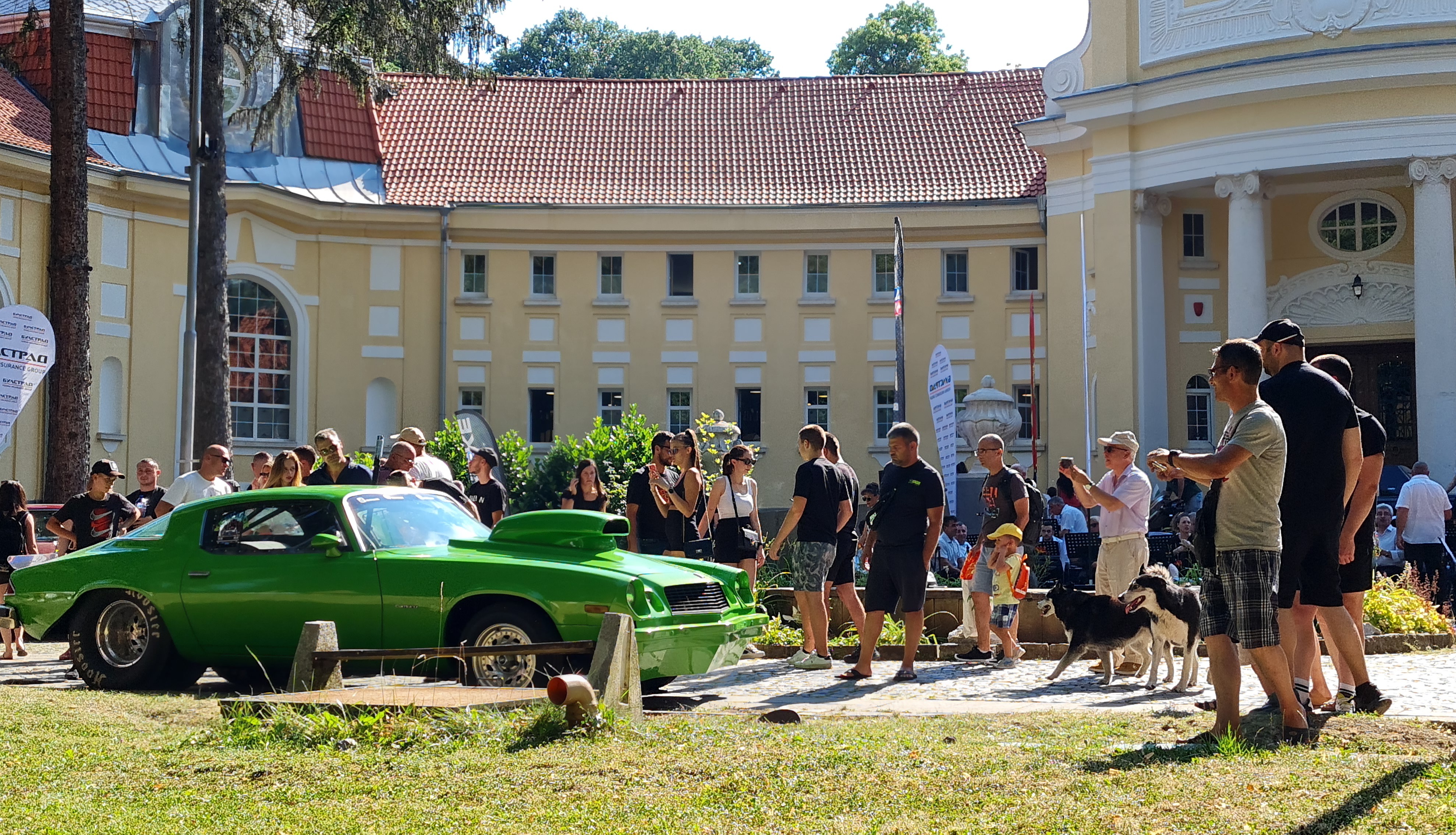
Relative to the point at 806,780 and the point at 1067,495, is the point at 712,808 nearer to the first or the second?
the point at 806,780

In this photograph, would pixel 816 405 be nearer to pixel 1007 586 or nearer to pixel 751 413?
pixel 751 413

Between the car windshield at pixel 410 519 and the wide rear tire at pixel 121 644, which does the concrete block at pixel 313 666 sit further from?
the wide rear tire at pixel 121 644

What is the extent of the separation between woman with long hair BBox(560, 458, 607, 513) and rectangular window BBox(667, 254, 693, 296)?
23373 millimetres

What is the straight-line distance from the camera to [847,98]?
42.6 metres

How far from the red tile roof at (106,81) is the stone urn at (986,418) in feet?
57.0

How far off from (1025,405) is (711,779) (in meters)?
32.1

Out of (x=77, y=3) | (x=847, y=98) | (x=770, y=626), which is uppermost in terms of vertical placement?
(x=847, y=98)

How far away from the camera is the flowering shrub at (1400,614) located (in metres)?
14.5

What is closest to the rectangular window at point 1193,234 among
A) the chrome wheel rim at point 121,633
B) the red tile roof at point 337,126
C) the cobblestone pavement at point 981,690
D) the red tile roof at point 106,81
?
the red tile roof at point 337,126

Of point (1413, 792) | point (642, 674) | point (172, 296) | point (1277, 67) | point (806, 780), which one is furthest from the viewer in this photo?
point (172, 296)

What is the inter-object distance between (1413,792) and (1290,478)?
224cm

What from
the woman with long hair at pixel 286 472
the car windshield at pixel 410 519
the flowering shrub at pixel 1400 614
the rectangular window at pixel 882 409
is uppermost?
the rectangular window at pixel 882 409

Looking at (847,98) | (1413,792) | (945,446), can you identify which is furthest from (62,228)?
(847,98)

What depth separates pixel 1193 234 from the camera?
1409 inches
